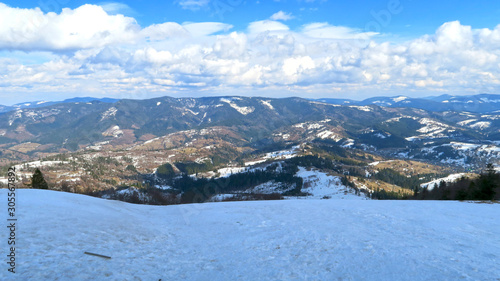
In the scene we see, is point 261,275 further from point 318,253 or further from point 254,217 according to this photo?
point 254,217

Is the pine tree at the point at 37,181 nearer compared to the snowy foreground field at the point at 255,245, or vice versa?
the snowy foreground field at the point at 255,245

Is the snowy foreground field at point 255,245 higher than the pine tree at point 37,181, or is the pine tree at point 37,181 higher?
the snowy foreground field at point 255,245

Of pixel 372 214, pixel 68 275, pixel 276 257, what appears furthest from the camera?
pixel 372 214

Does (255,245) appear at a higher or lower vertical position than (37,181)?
higher

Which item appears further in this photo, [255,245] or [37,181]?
[37,181]

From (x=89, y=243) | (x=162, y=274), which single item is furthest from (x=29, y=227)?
(x=162, y=274)

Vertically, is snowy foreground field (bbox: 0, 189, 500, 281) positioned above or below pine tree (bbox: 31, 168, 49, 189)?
above

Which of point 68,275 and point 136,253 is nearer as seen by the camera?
point 68,275

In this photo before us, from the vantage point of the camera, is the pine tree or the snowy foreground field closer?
the snowy foreground field
